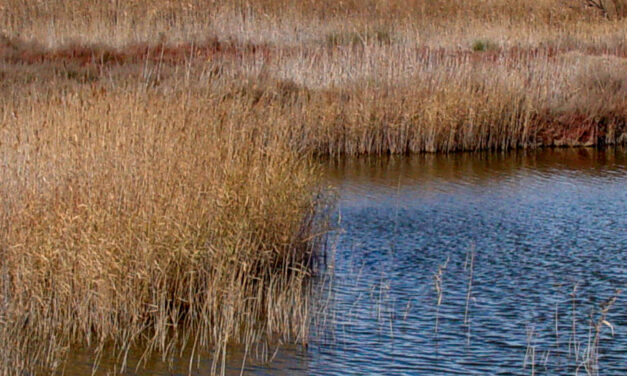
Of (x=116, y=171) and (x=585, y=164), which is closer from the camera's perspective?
(x=116, y=171)

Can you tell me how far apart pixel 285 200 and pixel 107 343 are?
220 cm

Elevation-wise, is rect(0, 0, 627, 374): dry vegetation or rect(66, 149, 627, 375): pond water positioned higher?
rect(0, 0, 627, 374): dry vegetation

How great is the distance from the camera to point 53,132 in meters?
7.52

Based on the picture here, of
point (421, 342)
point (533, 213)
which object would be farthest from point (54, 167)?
point (533, 213)

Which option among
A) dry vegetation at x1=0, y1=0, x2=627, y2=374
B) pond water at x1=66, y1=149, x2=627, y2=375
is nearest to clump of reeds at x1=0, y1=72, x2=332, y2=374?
dry vegetation at x1=0, y1=0, x2=627, y2=374

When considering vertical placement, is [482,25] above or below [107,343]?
above

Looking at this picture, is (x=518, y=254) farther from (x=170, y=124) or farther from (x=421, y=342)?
(x=170, y=124)

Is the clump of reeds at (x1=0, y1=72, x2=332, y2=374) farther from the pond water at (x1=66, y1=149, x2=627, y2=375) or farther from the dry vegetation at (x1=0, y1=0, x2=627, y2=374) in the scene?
the pond water at (x1=66, y1=149, x2=627, y2=375)

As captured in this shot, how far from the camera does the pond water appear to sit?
624 centimetres

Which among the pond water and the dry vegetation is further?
the dry vegetation

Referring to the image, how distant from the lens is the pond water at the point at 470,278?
20.5 ft

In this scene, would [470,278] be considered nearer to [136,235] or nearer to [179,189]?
[179,189]

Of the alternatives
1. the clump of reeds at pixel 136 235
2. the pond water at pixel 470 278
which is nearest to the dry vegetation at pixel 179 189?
the clump of reeds at pixel 136 235

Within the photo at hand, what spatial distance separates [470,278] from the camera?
26.0 ft
